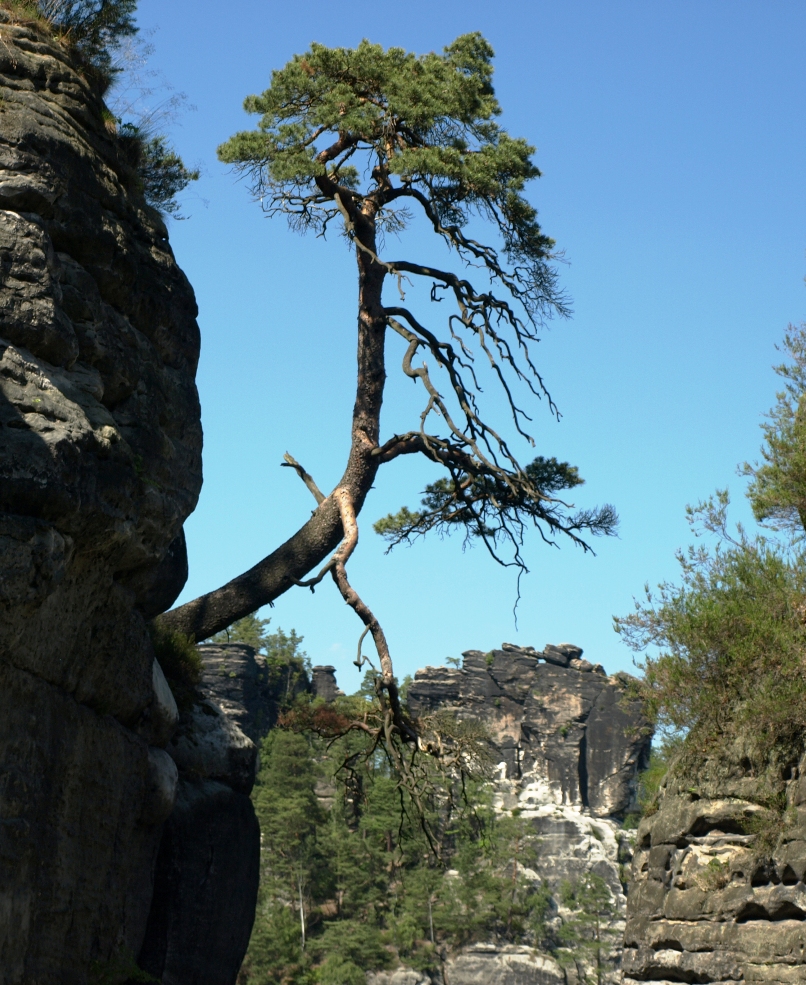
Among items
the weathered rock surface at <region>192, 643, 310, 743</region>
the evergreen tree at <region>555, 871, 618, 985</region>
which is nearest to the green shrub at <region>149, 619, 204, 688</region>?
the evergreen tree at <region>555, 871, 618, 985</region>

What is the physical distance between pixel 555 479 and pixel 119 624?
648 centimetres

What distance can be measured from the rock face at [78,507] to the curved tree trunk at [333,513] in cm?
184

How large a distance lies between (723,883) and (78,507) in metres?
5.08

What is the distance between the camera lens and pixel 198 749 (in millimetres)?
9406

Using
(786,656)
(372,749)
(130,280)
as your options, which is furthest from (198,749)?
(786,656)

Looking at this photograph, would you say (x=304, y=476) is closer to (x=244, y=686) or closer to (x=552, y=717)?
(x=244, y=686)

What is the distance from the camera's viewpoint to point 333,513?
37.0 ft

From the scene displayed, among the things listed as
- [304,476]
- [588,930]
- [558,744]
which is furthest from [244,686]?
[304,476]

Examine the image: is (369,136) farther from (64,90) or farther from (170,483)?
(170,483)

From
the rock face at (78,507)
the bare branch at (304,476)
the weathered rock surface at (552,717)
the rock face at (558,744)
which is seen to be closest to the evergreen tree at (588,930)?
the rock face at (558,744)

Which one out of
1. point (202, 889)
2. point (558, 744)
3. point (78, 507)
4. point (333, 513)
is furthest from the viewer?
point (558, 744)

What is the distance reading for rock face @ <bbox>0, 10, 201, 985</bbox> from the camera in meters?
6.14

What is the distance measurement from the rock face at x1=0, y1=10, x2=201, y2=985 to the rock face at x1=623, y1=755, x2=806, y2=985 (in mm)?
3760

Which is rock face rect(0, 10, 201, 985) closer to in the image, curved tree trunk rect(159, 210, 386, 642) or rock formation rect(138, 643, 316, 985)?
rock formation rect(138, 643, 316, 985)
